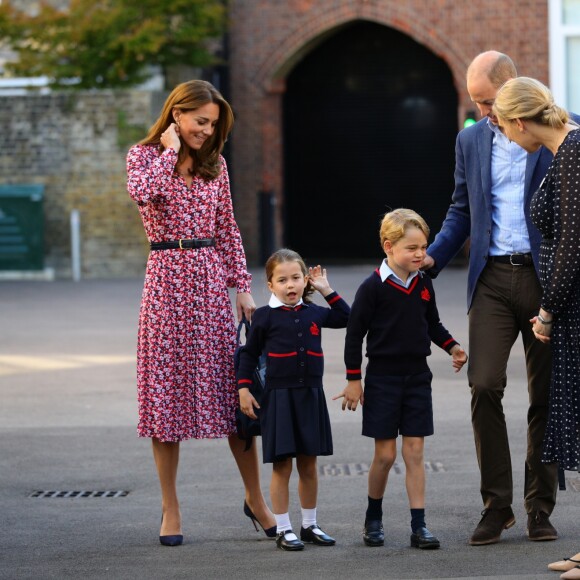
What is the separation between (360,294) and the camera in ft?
19.2

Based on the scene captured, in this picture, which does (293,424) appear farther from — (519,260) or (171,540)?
(519,260)

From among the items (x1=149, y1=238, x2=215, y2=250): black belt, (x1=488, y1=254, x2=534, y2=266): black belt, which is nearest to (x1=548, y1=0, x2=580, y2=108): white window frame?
(x1=488, y1=254, x2=534, y2=266): black belt

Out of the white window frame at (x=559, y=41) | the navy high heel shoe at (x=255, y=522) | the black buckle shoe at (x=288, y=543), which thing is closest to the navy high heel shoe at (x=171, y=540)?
the navy high heel shoe at (x=255, y=522)

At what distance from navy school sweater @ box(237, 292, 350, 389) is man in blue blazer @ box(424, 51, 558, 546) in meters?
0.59

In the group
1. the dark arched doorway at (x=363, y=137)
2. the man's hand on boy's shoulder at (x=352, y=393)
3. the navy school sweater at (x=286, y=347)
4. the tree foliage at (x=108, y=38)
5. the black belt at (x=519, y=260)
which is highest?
the tree foliage at (x=108, y=38)

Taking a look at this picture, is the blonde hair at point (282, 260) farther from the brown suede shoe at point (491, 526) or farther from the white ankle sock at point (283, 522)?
the brown suede shoe at point (491, 526)

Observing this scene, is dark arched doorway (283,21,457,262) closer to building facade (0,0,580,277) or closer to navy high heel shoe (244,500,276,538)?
building facade (0,0,580,277)

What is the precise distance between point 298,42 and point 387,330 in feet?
74.5

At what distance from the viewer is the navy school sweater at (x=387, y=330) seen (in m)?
5.84

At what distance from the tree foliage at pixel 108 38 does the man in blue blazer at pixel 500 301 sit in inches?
775

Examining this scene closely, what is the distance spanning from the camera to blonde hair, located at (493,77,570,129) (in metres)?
5.30

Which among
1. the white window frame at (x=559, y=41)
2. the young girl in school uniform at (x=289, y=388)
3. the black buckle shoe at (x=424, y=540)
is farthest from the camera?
the white window frame at (x=559, y=41)

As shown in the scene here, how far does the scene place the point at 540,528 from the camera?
5895mm

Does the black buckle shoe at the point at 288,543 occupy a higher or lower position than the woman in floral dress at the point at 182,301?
lower
